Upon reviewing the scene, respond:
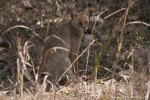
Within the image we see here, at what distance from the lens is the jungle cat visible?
6.83 metres

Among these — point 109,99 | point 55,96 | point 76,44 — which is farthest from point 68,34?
point 109,99

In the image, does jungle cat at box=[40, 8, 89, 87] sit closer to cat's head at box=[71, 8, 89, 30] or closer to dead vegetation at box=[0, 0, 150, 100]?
cat's head at box=[71, 8, 89, 30]

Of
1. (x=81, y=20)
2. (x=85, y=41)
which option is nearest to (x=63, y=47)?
(x=81, y=20)

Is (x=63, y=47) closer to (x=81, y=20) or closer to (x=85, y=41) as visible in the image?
(x=81, y=20)

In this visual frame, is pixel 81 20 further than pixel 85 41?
No

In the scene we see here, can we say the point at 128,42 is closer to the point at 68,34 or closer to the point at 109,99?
the point at 68,34

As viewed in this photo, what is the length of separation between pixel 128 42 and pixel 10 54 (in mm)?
2202

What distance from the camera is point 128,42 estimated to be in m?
8.94

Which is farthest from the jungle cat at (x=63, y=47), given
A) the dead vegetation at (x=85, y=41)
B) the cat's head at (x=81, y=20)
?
the dead vegetation at (x=85, y=41)

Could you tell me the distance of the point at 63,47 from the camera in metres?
7.07

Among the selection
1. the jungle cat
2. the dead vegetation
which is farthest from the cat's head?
the dead vegetation

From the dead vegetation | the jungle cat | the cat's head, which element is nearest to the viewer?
the dead vegetation

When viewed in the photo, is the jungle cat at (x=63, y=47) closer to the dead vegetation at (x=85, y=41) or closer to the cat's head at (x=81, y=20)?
the cat's head at (x=81, y=20)

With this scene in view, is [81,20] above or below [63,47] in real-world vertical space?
above
